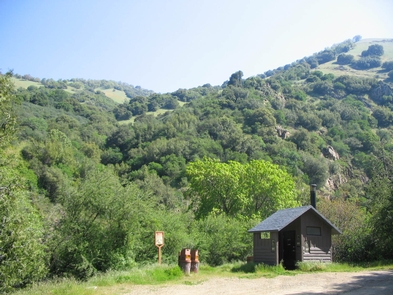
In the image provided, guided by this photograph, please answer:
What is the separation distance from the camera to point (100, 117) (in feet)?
405

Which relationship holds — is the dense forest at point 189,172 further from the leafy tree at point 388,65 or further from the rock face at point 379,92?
the leafy tree at point 388,65

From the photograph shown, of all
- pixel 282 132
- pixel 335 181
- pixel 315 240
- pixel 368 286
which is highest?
pixel 282 132

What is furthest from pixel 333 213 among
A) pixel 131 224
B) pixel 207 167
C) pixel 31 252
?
pixel 31 252

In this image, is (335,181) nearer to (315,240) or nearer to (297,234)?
(315,240)

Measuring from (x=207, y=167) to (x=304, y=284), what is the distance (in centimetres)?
2560

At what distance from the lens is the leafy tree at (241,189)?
4103 centimetres

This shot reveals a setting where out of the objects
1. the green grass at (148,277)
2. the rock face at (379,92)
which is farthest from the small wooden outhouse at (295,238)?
the rock face at (379,92)

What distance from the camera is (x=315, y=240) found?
26688 mm

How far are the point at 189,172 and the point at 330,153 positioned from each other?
60.6m

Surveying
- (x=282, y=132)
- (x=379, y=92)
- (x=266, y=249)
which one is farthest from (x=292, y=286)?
(x=379, y=92)

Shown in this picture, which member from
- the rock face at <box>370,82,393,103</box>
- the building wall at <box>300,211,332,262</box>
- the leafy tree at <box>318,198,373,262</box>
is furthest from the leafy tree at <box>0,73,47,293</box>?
the rock face at <box>370,82,393,103</box>

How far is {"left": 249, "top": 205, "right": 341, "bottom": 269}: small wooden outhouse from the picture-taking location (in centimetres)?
2605

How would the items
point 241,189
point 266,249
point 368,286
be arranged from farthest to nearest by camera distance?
point 241,189
point 266,249
point 368,286

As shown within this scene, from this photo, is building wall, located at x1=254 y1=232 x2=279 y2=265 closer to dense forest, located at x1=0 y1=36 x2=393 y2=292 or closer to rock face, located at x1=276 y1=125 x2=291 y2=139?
dense forest, located at x1=0 y1=36 x2=393 y2=292
